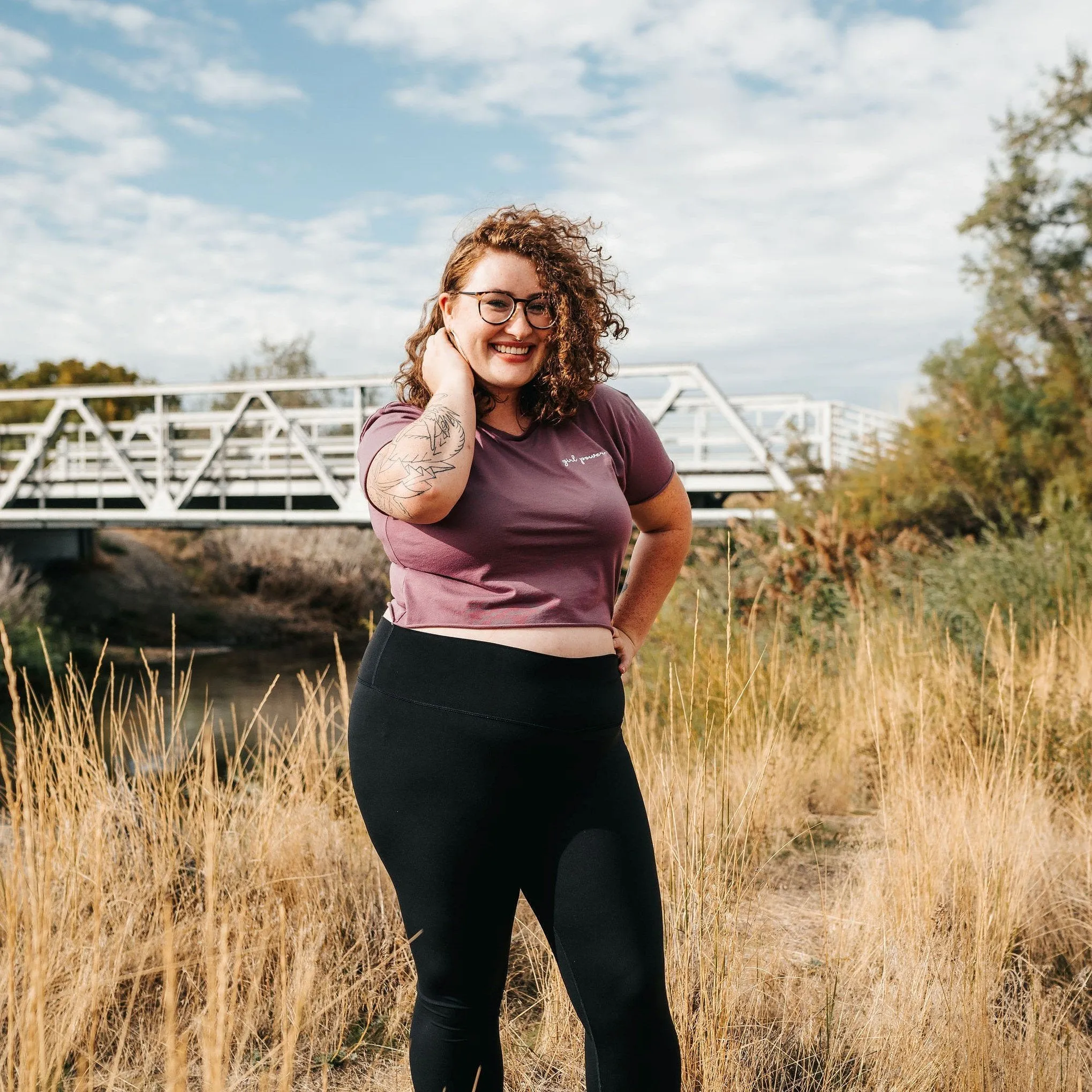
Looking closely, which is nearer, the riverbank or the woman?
the woman

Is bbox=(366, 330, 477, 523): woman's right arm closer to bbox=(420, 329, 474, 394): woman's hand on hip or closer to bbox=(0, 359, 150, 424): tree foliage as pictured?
bbox=(420, 329, 474, 394): woman's hand on hip

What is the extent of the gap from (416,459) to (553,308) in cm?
42

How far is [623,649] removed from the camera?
1.74m

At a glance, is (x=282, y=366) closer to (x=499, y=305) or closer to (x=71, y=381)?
(x=71, y=381)

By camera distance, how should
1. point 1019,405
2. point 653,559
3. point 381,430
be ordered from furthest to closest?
point 1019,405, point 653,559, point 381,430

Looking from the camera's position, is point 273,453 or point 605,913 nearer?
point 605,913

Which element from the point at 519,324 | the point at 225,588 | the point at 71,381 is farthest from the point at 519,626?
the point at 71,381

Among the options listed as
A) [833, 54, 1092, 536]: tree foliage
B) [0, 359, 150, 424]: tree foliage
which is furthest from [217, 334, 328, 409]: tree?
[833, 54, 1092, 536]: tree foliage

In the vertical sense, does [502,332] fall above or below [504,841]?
above

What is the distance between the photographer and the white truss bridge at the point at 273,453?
12141mm

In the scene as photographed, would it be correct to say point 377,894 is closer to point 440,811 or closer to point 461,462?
point 440,811

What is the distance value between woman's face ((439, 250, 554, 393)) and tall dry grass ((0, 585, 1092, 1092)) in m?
0.57

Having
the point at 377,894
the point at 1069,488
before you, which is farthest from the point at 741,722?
the point at 1069,488

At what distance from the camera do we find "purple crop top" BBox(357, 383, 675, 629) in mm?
1420
